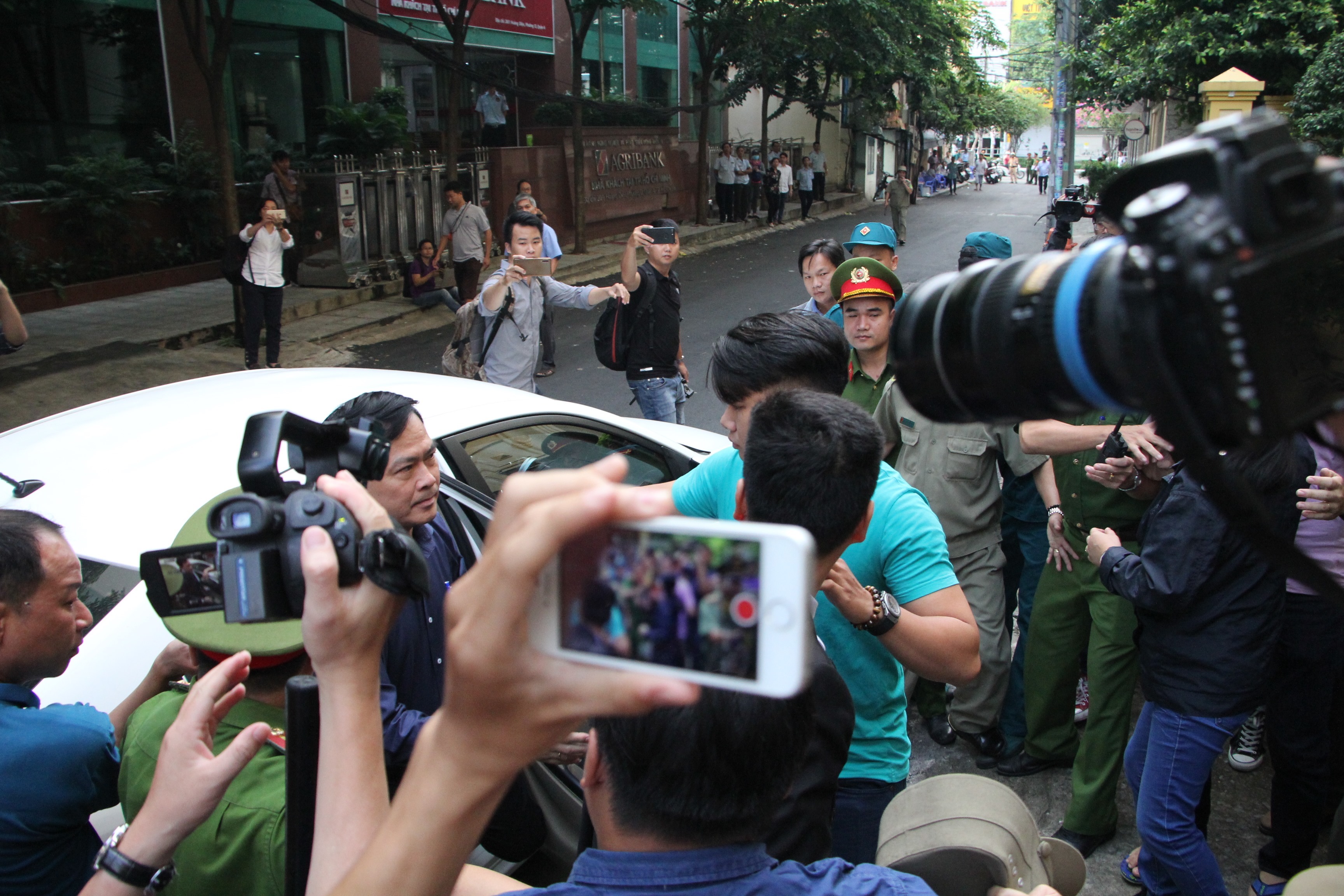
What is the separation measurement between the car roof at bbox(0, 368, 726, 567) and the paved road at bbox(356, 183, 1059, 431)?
4552 mm

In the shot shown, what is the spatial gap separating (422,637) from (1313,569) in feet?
6.52

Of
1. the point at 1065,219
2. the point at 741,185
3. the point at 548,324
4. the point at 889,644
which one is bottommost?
the point at 889,644

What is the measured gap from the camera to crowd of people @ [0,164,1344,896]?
2.85ft

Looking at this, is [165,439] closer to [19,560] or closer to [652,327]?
[19,560]

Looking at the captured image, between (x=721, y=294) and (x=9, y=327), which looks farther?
(x=721, y=294)

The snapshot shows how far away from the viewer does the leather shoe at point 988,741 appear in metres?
3.95

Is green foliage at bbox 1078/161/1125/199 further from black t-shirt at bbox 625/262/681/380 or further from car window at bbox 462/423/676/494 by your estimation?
car window at bbox 462/423/676/494

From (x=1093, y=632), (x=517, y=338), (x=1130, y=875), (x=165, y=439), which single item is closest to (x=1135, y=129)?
(x=517, y=338)

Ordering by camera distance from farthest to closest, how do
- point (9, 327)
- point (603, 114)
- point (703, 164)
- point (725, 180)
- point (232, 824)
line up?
1. point (725, 180)
2. point (703, 164)
3. point (603, 114)
4. point (9, 327)
5. point (232, 824)

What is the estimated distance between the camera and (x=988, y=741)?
3.97m

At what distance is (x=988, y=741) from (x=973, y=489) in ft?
3.51

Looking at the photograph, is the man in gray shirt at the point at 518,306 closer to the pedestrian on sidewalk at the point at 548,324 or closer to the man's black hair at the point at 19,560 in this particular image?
the pedestrian on sidewalk at the point at 548,324

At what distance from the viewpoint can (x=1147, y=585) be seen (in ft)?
9.00

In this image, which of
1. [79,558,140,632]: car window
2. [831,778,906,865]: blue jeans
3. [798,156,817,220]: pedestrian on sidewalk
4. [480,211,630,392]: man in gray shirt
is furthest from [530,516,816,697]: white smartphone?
[798,156,817,220]: pedestrian on sidewalk
